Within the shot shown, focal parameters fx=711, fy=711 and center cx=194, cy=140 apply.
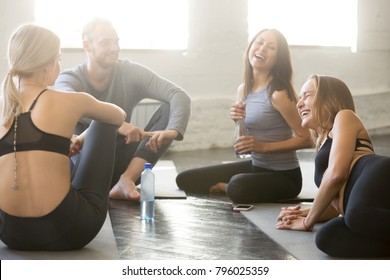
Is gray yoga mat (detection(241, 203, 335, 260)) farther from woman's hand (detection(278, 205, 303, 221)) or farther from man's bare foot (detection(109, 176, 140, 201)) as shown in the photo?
man's bare foot (detection(109, 176, 140, 201))

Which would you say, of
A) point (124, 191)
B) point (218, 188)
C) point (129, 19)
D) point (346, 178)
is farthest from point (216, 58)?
point (346, 178)

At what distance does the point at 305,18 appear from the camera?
5.08 m

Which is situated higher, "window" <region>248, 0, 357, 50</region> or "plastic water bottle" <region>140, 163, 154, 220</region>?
"window" <region>248, 0, 357, 50</region>

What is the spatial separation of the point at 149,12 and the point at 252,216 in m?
2.41

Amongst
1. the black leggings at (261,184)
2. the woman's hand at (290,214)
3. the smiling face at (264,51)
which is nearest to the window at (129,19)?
the smiling face at (264,51)

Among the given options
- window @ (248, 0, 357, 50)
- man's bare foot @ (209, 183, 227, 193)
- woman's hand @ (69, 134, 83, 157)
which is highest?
window @ (248, 0, 357, 50)

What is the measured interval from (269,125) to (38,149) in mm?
1255

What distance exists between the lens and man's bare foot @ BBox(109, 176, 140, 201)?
2.93 metres

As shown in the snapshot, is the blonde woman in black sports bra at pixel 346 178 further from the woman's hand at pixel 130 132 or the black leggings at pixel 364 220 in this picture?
the woman's hand at pixel 130 132

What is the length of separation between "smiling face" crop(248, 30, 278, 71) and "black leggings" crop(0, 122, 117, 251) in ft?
3.12

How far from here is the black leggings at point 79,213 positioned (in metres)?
1.98

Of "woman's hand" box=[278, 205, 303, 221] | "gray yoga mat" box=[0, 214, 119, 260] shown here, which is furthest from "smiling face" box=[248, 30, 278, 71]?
"gray yoga mat" box=[0, 214, 119, 260]

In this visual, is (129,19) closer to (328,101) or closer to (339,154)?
(328,101)

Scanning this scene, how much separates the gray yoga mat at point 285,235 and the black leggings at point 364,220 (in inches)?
2.1
